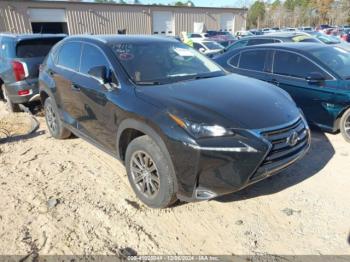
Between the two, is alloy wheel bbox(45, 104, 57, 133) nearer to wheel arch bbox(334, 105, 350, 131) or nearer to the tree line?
wheel arch bbox(334, 105, 350, 131)

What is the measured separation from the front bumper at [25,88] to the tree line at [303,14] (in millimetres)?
65492

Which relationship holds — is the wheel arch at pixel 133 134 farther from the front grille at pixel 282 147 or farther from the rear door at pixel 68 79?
the rear door at pixel 68 79

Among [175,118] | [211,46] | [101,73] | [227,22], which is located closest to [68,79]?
[101,73]

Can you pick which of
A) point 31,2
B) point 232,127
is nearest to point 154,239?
point 232,127

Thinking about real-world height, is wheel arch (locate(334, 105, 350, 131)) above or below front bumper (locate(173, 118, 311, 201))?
below

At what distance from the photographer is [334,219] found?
3062 millimetres

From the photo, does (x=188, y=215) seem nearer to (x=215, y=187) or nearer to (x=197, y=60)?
(x=215, y=187)

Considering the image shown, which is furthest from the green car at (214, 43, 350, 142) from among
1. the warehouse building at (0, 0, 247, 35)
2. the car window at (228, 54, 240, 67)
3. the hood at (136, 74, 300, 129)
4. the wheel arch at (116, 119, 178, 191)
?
the warehouse building at (0, 0, 247, 35)

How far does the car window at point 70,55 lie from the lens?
4.39 meters

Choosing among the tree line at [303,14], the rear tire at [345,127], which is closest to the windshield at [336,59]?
the rear tire at [345,127]

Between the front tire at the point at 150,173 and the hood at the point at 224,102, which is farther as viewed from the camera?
the front tire at the point at 150,173

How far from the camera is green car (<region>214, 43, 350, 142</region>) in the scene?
4762mm

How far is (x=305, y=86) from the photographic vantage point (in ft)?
16.6

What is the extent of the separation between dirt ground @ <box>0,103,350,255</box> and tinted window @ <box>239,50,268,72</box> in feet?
7.33
